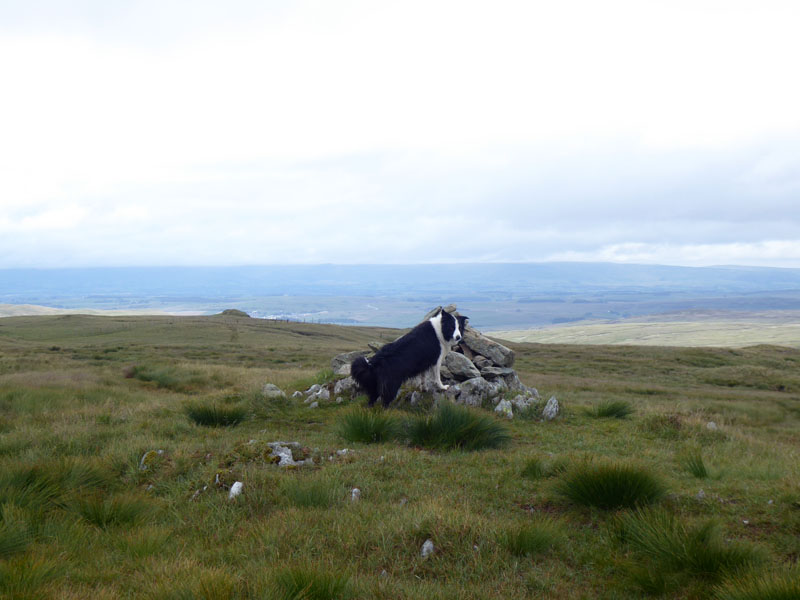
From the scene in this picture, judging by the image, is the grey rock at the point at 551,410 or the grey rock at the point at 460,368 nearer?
the grey rock at the point at 551,410

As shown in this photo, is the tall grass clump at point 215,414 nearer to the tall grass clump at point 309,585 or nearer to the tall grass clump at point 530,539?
the tall grass clump at point 309,585

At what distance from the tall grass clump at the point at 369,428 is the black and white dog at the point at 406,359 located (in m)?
1.80

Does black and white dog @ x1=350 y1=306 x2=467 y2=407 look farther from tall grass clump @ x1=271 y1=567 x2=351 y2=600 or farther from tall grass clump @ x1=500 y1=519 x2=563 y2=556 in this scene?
tall grass clump @ x1=271 y1=567 x2=351 y2=600

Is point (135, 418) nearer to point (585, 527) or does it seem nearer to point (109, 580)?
point (109, 580)

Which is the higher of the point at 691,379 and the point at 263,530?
the point at 263,530

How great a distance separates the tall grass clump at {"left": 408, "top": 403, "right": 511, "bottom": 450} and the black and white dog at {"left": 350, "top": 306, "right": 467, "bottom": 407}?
6.75ft

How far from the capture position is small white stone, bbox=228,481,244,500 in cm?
591

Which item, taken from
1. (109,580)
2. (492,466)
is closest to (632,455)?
(492,466)

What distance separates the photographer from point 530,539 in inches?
188

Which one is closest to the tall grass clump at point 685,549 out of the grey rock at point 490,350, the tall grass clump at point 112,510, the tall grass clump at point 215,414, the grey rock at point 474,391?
the tall grass clump at point 112,510

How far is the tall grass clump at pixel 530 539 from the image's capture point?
4.76 m

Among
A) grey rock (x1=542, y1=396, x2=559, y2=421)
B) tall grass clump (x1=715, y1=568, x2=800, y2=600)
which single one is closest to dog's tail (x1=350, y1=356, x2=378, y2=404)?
grey rock (x1=542, y1=396, x2=559, y2=421)

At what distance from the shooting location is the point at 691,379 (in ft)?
114

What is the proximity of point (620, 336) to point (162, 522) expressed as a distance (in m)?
174
